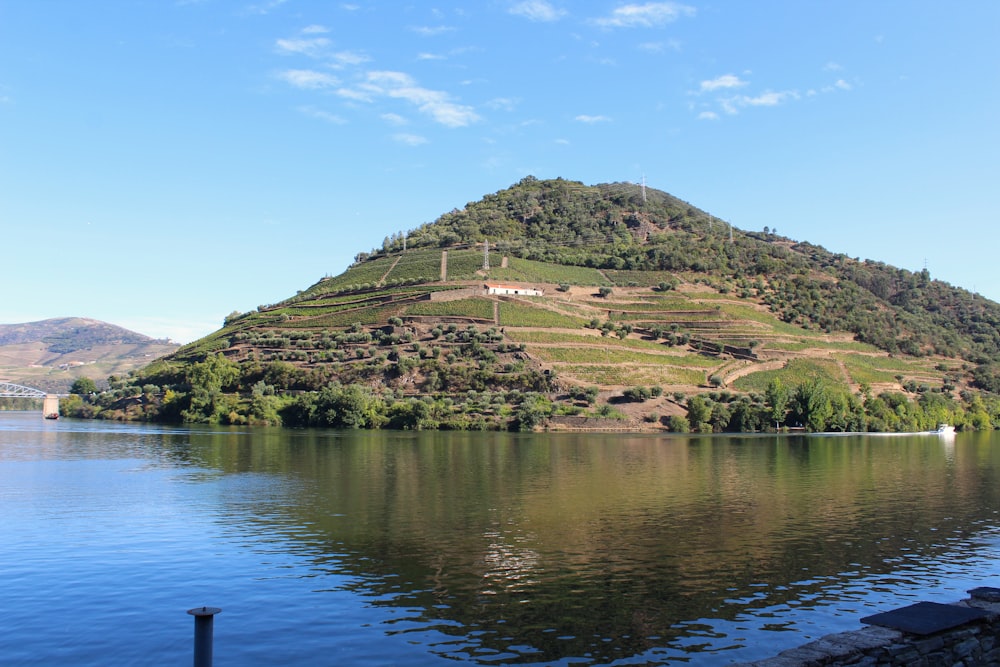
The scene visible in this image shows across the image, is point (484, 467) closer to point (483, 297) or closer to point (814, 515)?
point (814, 515)

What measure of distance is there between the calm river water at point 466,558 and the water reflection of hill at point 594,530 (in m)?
0.12

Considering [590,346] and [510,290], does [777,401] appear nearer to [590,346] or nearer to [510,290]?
[590,346]

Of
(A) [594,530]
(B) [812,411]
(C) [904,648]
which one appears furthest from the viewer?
(B) [812,411]

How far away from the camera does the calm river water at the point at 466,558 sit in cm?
1609

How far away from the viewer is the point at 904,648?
12023mm

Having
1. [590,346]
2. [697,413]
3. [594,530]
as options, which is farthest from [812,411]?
[594,530]

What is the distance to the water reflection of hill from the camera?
17.8m

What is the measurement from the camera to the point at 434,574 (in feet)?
69.9

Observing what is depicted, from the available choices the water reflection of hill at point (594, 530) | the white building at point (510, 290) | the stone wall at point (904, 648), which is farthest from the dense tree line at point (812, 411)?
the stone wall at point (904, 648)

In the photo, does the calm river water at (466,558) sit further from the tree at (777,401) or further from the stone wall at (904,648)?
the tree at (777,401)

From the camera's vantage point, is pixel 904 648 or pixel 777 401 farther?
pixel 777 401

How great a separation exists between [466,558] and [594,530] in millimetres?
6443

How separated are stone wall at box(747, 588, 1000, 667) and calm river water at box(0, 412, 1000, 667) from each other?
3.60 metres

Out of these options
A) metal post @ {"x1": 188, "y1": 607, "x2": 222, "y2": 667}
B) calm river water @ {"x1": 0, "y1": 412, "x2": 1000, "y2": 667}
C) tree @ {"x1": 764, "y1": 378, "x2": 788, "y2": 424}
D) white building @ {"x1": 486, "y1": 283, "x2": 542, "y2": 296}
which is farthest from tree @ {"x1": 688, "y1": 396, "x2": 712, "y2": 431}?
metal post @ {"x1": 188, "y1": 607, "x2": 222, "y2": 667}
